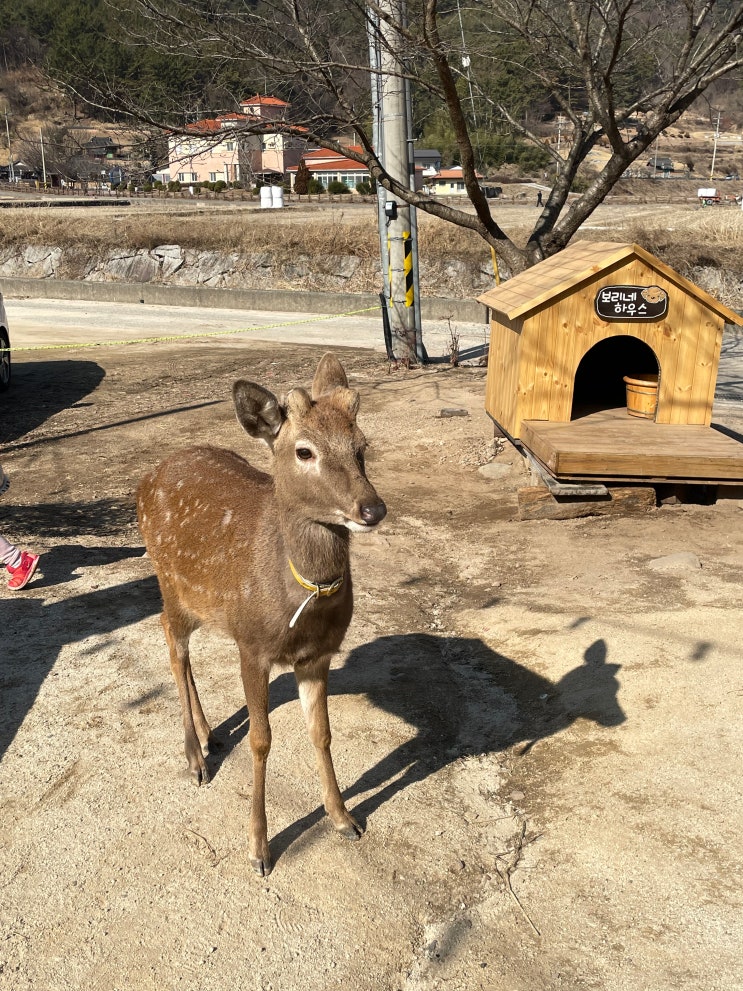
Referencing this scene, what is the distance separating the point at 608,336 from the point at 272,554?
21.8 ft

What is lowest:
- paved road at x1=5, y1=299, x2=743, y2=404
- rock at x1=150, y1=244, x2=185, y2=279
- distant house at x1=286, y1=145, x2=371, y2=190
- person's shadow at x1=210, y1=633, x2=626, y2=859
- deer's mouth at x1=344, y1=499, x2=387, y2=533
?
person's shadow at x1=210, y1=633, x2=626, y2=859

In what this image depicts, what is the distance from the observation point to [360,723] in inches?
217

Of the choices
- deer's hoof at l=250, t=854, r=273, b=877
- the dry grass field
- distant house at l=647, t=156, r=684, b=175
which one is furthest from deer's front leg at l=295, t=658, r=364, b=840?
distant house at l=647, t=156, r=684, b=175

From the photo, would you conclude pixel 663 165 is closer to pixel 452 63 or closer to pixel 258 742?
pixel 452 63

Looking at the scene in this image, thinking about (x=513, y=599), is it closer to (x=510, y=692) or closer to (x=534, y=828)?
(x=510, y=692)

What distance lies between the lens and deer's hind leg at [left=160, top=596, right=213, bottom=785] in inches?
Answer: 195

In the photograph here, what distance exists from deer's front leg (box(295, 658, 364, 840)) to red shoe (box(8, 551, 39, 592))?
3835mm

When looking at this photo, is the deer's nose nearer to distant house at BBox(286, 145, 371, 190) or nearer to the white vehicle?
the white vehicle

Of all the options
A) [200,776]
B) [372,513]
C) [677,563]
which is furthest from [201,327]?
[372,513]

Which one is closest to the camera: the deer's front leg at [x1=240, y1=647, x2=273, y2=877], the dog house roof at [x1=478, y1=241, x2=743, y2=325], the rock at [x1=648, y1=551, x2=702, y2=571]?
the deer's front leg at [x1=240, y1=647, x2=273, y2=877]

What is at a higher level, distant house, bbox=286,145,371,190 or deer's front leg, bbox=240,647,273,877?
distant house, bbox=286,145,371,190

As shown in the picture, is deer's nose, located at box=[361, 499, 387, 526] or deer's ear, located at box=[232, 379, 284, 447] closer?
deer's nose, located at box=[361, 499, 387, 526]

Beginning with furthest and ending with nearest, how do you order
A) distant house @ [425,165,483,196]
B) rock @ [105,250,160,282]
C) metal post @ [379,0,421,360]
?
distant house @ [425,165,483,196]
rock @ [105,250,160,282]
metal post @ [379,0,421,360]

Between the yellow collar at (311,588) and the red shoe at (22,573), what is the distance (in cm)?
421
